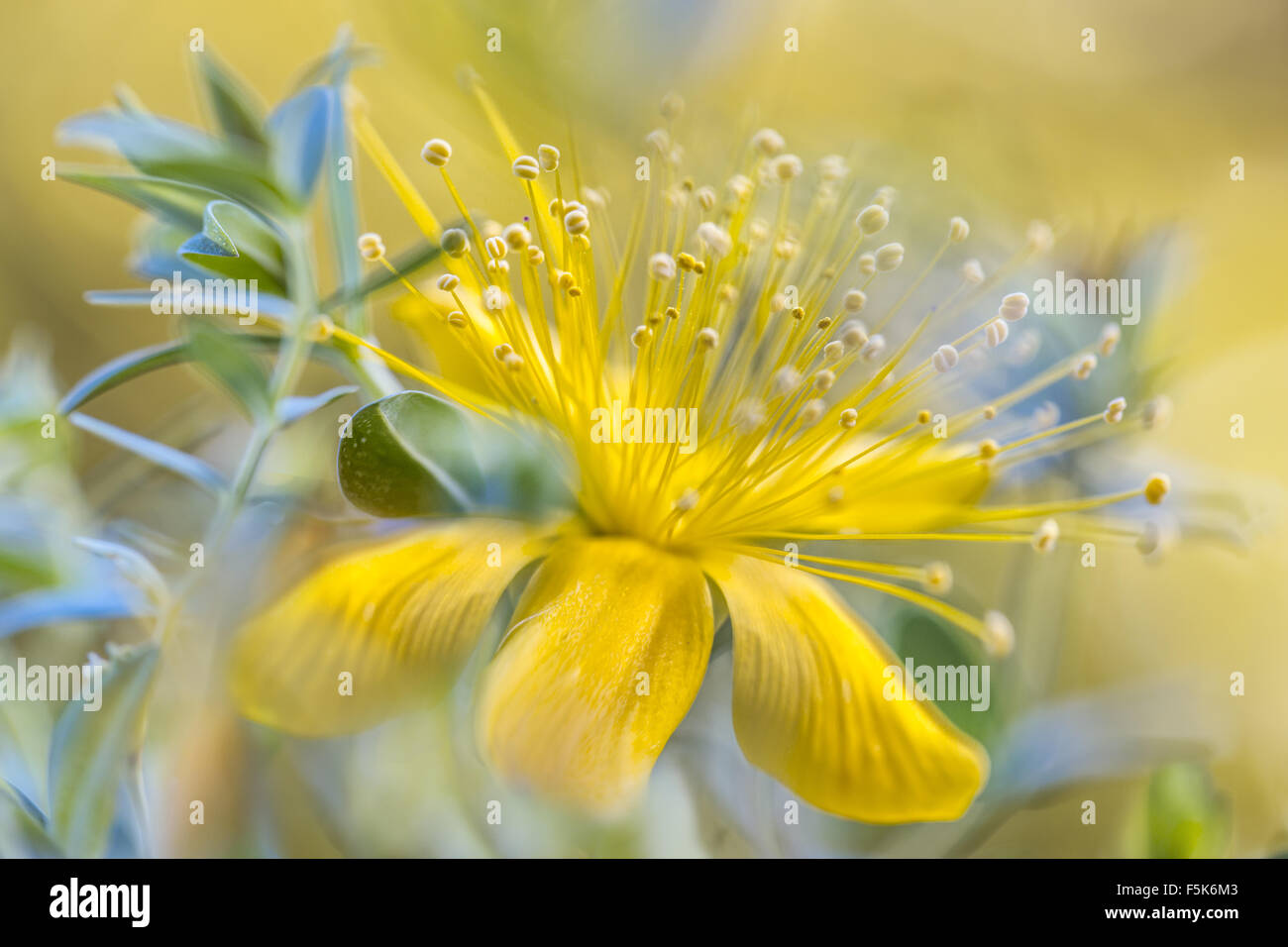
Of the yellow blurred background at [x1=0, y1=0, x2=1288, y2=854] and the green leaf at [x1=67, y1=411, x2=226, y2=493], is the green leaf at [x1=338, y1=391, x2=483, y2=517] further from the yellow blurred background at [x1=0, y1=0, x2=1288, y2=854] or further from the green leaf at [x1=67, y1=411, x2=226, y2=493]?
the yellow blurred background at [x1=0, y1=0, x2=1288, y2=854]

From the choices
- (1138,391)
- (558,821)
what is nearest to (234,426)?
(558,821)

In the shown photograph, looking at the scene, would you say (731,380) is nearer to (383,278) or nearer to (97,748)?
(383,278)

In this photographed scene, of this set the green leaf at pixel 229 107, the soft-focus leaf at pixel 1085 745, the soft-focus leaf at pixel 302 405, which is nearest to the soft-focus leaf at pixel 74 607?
the soft-focus leaf at pixel 302 405

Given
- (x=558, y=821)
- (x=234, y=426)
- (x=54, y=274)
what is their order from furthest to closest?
(x=54, y=274) → (x=234, y=426) → (x=558, y=821)

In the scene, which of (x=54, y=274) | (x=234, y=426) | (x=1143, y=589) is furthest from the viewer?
(x=1143, y=589)

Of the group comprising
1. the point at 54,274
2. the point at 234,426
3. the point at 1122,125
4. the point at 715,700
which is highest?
the point at 1122,125

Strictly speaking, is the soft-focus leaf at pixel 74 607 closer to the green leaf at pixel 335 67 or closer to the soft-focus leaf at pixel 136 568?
the soft-focus leaf at pixel 136 568
